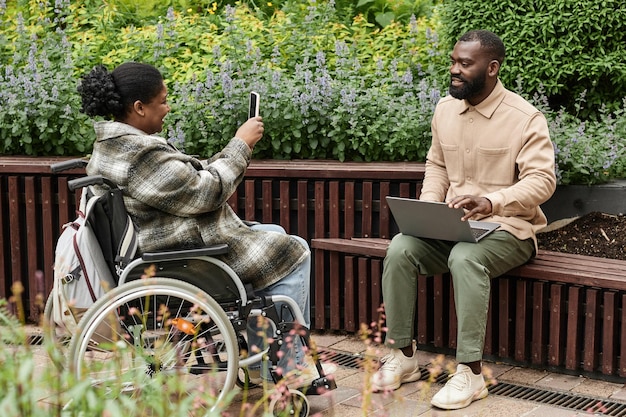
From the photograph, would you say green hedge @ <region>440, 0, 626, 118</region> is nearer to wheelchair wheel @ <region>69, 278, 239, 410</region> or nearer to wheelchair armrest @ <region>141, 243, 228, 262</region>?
wheelchair armrest @ <region>141, 243, 228, 262</region>

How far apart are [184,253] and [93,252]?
1.09 ft

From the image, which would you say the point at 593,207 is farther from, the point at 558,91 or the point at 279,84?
the point at 279,84

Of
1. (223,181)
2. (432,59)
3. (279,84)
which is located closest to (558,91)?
(432,59)

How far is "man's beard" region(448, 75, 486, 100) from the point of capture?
4.39 m

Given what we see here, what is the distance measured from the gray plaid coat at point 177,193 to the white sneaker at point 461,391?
2.69 feet

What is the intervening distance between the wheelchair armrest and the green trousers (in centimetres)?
93

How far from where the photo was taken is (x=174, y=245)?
365 centimetres

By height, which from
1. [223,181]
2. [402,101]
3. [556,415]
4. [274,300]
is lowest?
[556,415]

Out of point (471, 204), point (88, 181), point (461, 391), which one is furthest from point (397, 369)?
point (88, 181)

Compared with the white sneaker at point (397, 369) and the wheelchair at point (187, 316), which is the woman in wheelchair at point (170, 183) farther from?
the white sneaker at point (397, 369)

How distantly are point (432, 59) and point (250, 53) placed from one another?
1148 millimetres

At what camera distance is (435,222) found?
420cm

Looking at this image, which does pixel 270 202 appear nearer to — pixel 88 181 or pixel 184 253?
pixel 184 253

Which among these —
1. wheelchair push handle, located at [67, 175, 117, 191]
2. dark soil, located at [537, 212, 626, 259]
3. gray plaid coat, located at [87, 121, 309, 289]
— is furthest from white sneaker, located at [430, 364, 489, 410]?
wheelchair push handle, located at [67, 175, 117, 191]
